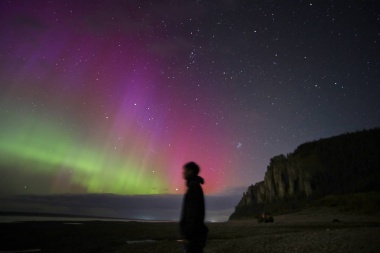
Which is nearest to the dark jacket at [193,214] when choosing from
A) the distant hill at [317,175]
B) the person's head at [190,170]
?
the person's head at [190,170]

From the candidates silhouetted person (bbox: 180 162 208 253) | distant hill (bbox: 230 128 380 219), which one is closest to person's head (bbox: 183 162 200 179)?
silhouetted person (bbox: 180 162 208 253)

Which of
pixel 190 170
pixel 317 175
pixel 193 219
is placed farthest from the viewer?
pixel 317 175

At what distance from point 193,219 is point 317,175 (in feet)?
286

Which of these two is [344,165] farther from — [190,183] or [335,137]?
[190,183]

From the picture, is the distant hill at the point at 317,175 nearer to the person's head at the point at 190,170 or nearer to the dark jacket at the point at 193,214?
the person's head at the point at 190,170

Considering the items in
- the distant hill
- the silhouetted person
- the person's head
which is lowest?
the silhouetted person

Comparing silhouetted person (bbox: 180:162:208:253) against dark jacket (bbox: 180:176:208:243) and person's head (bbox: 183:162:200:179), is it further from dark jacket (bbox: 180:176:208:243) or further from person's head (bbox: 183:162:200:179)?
person's head (bbox: 183:162:200:179)

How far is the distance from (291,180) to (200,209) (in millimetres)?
86308

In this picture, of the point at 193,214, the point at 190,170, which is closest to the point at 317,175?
the point at 190,170

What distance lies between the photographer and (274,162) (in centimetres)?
9762

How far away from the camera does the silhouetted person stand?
611 cm

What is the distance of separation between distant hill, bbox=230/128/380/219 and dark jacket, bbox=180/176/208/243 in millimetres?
68717

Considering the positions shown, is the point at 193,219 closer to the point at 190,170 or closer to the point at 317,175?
the point at 190,170

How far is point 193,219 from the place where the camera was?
6.15 m
